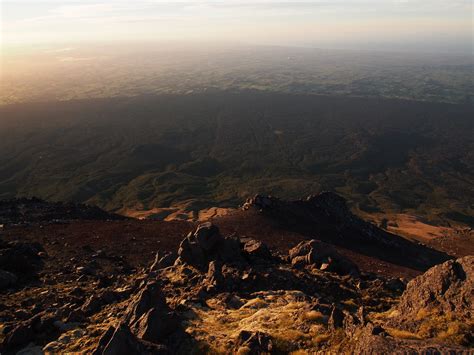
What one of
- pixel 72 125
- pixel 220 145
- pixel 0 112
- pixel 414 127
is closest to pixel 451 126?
pixel 414 127

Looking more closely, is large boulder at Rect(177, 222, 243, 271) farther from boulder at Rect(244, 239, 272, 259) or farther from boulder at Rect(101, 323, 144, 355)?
boulder at Rect(101, 323, 144, 355)

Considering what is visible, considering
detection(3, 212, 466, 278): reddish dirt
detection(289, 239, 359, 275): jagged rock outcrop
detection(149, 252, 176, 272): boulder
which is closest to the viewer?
detection(289, 239, 359, 275): jagged rock outcrop

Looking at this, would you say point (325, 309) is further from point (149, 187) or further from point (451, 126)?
point (451, 126)

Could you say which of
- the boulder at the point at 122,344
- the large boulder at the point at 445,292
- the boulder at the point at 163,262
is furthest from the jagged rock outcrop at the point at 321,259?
the boulder at the point at 122,344

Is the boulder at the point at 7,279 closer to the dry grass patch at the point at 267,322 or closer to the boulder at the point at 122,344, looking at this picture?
the boulder at the point at 122,344

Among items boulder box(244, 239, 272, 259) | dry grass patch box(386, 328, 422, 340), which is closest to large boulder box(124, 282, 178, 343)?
dry grass patch box(386, 328, 422, 340)

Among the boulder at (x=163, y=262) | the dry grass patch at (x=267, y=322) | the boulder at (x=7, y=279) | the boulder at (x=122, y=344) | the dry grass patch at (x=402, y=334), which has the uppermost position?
the dry grass patch at (x=402, y=334)
